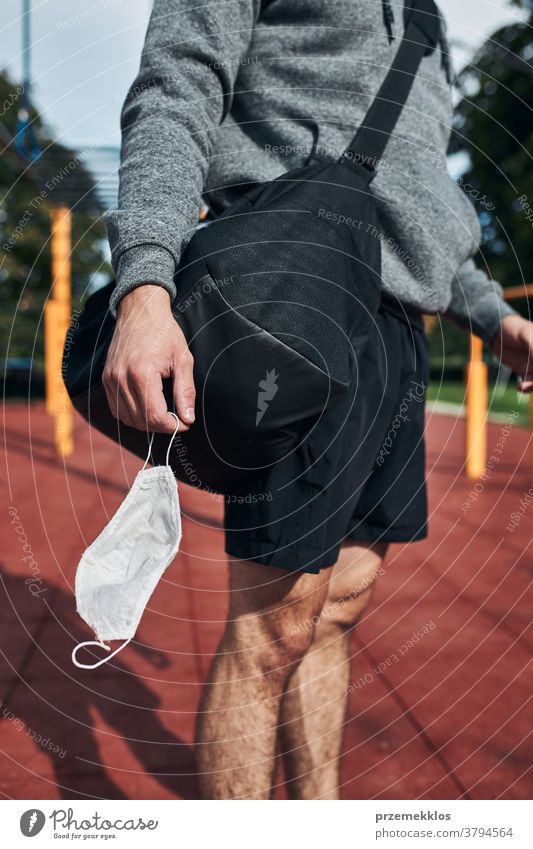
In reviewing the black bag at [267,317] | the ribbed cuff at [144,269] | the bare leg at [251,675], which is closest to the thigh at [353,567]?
the bare leg at [251,675]

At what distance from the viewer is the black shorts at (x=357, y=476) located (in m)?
1.00

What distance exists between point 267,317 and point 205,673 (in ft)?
5.28

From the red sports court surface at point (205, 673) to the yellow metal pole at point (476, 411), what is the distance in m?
1.10

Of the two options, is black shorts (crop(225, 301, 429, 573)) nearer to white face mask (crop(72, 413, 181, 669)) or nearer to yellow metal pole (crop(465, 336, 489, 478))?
white face mask (crop(72, 413, 181, 669))

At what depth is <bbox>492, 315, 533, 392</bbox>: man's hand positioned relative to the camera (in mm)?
1400

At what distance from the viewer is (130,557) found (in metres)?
0.88

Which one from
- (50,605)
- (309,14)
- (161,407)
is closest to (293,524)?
(161,407)

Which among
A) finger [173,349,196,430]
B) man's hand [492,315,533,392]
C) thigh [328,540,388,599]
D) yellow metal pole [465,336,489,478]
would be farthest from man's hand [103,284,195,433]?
yellow metal pole [465,336,489,478]

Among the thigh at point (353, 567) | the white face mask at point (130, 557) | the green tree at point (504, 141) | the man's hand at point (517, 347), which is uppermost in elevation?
the white face mask at point (130, 557)

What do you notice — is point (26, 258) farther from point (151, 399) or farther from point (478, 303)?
point (151, 399)

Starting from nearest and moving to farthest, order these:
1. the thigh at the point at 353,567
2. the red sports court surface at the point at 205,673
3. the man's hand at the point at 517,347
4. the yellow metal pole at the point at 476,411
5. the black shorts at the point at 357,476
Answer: the black shorts at the point at 357,476, the thigh at the point at 353,567, the man's hand at the point at 517,347, the red sports court surface at the point at 205,673, the yellow metal pole at the point at 476,411

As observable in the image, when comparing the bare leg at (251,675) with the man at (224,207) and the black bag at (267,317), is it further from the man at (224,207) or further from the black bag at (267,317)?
the black bag at (267,317)
